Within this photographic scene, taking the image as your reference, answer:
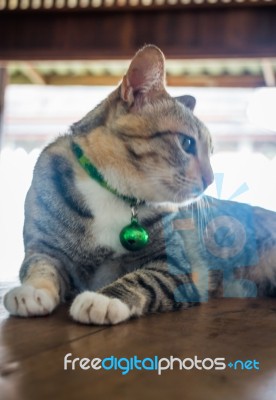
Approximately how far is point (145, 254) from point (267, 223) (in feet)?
1.37

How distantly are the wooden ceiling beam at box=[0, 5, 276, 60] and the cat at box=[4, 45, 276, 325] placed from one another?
2.63 ft

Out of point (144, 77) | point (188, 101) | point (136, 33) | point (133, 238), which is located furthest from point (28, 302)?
point (136, 33)

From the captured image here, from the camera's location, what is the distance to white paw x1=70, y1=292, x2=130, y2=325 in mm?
735

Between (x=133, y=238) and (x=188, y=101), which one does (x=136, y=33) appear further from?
(x=133, y=238)

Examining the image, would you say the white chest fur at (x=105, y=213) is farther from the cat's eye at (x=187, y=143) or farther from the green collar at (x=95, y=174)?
the cat's eye at (x=187, y=143)

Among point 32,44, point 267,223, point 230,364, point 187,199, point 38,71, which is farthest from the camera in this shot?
point 38,71

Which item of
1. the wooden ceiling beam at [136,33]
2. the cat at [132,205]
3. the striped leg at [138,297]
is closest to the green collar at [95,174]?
the cat at [132,205]

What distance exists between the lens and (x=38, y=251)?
3.28 feet

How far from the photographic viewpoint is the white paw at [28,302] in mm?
781

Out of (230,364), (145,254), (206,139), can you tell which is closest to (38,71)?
(206,139)

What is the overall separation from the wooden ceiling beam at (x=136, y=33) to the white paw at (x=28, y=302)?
1.30 meters

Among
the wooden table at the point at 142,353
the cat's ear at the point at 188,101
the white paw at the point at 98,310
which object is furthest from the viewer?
the cat's ear at the point at 188,101

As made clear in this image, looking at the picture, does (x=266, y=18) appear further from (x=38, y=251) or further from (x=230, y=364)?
(x=230, y=364)

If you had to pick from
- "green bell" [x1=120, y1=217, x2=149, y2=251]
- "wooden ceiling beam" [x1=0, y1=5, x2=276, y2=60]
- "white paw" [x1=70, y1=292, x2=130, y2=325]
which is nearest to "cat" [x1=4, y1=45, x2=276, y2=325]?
"green bell" [x1=120, y1=217, x2=149, y2=251]
